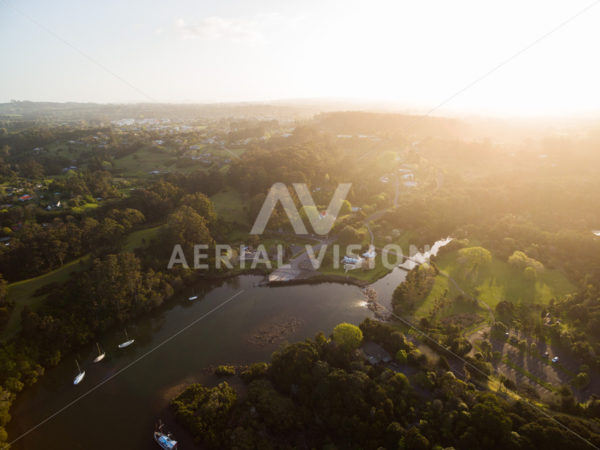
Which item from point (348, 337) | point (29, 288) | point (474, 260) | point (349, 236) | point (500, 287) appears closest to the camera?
point (348, 337)

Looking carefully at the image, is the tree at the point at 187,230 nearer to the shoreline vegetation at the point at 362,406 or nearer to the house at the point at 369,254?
the shoreline vegetation at the point at 362,406

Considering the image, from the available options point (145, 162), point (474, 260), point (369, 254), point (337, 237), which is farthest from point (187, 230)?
point (145, 162)

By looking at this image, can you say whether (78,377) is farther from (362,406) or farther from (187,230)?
(362,406)

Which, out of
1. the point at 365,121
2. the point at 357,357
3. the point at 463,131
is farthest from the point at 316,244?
the point at 463,131

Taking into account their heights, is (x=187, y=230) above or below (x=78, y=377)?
above

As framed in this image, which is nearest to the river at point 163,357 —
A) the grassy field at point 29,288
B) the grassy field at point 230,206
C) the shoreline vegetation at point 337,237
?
the shoreline vegetation at point 337,237

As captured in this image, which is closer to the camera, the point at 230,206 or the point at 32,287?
the point at 32,287
